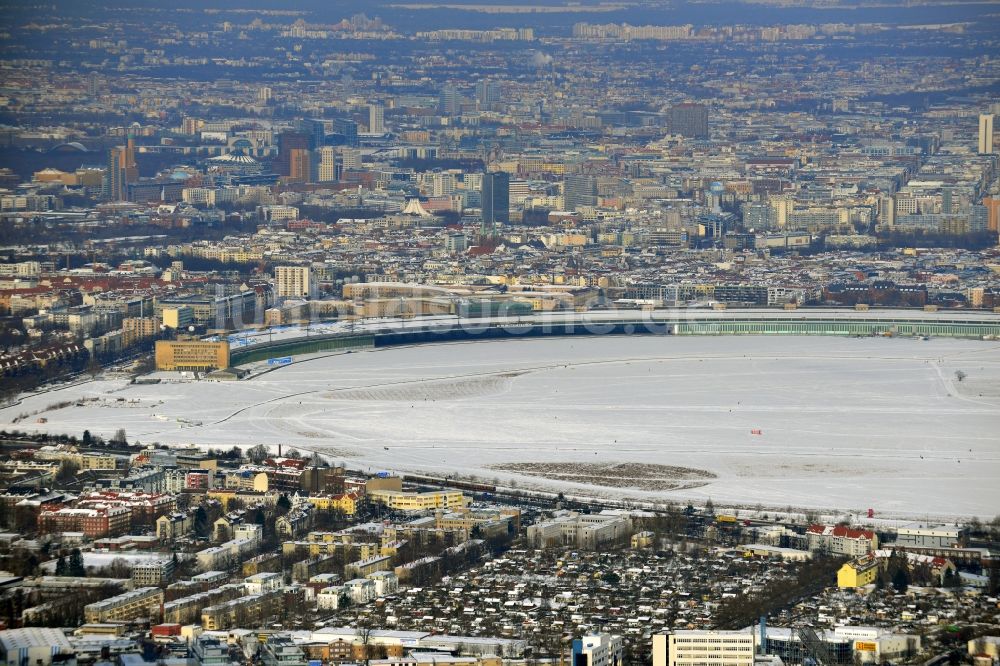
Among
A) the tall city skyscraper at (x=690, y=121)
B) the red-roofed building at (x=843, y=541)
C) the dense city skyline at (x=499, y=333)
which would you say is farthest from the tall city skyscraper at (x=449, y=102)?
the red-roofed building at (x=843, y=541)

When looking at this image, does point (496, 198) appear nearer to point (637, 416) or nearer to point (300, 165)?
point (300, 165)

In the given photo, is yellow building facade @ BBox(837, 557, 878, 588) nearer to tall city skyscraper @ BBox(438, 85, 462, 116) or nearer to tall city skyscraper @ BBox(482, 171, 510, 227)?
tall city skyscraper @ BBox(482, 171, 510, 227)

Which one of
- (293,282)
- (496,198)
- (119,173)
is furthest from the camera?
(119,173)

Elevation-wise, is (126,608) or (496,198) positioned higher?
(496,198)

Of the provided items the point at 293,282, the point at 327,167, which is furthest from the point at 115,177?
the point at 293,282

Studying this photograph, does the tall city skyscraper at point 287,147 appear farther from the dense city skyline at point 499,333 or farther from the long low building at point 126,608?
the long low building at point 126,608

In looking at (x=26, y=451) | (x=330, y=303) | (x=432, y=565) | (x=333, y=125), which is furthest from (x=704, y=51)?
(x=432, y=565)
